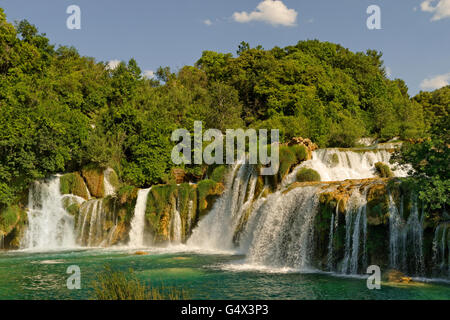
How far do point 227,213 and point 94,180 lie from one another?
447 inches

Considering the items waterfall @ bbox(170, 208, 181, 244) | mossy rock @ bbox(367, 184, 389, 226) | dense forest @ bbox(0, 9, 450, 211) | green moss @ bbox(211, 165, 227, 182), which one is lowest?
waterfall @ bbox(170, 208, 181, 244)

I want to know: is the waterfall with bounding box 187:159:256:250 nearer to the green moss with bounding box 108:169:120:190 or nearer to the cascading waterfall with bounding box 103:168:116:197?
the cascading waterfall with bounding box 103:168:116:197

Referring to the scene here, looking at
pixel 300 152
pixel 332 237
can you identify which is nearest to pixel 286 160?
pixel 300 152

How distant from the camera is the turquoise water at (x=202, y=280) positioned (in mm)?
12609

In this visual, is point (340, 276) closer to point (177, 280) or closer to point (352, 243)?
point (352, 243)

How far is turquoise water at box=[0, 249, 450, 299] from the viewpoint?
496 inches

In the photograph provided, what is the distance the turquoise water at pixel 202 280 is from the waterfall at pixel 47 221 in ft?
18.2

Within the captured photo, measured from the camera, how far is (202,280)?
14.9 m

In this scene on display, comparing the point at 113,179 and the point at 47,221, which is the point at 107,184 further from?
the point at 47,221

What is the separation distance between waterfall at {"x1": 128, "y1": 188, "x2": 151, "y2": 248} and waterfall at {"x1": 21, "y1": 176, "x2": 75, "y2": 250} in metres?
4.38

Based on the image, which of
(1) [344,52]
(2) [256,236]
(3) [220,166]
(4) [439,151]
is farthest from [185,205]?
(1) [344,52]

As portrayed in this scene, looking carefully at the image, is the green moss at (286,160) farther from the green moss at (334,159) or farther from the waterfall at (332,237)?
the waterfall at (332,237)

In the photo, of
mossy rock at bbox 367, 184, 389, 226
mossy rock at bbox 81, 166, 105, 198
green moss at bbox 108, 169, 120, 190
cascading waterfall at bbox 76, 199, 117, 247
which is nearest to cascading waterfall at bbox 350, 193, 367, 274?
mossy rock at bbox 367, 184, 389, 226
